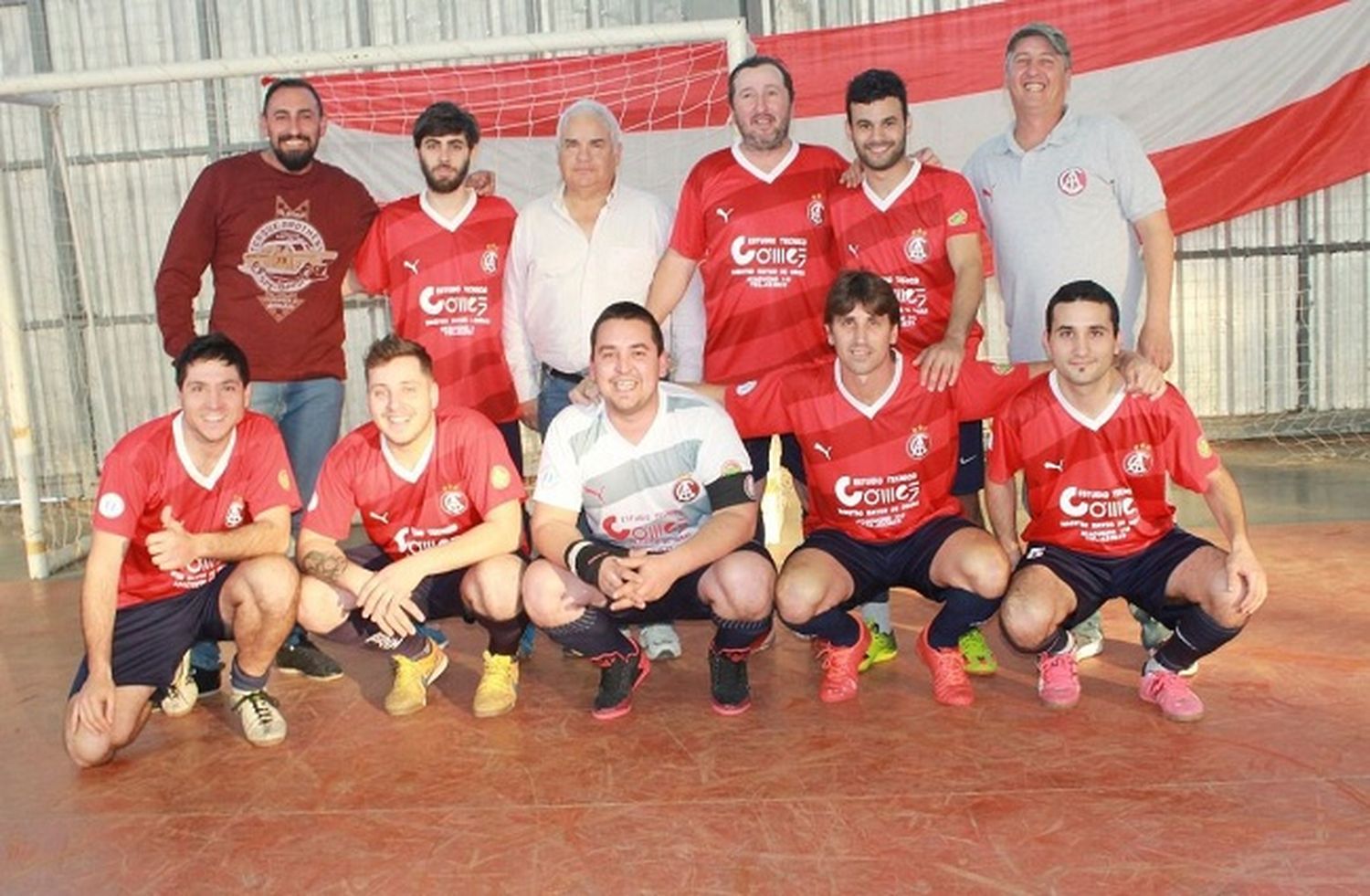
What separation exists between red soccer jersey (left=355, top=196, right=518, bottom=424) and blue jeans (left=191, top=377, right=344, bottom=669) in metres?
0.44

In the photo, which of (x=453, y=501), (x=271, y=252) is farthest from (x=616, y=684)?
(x=271, y=252)

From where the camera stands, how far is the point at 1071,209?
419 centimetres

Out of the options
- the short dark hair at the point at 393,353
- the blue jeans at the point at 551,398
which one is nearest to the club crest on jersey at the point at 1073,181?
the blue jeans at the point at 551,398

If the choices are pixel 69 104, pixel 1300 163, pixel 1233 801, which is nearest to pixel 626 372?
pixel 1233 801

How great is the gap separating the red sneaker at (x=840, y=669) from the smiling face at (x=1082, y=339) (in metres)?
0.99

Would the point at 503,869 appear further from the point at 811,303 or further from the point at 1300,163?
the point at 1300,163

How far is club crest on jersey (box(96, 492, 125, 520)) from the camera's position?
368 cm

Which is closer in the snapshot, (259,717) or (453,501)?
(259,717)

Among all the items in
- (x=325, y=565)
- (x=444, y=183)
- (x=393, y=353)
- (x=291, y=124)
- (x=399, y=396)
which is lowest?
(x=325, y=565)

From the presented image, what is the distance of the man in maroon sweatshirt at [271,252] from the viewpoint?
15.3 ft

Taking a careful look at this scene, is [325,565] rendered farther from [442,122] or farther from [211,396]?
[442,122]

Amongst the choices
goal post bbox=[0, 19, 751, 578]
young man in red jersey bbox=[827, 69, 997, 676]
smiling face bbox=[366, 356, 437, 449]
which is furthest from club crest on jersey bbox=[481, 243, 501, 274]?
goal post bbox=[0, 19, 751, 578]

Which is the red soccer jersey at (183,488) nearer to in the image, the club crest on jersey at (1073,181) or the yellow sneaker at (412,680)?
the yellow sneaker at (412,680)

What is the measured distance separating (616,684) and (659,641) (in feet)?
2.02
